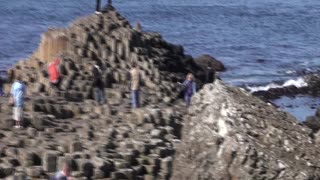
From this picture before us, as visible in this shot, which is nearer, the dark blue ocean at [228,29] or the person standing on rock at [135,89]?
the person standing on rock at [135,89]

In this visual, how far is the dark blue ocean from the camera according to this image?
183 ft

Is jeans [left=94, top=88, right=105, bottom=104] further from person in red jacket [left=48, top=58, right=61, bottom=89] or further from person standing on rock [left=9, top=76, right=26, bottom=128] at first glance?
person standing on rock [left=9, top=76, right=26, bottom=128]

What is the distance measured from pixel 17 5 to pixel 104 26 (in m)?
48.8

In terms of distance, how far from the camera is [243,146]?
32.9ft

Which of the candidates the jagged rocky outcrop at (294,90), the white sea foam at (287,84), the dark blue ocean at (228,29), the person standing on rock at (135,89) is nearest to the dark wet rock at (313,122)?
the dark blue ocean at (228,29)

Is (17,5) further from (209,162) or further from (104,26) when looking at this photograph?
(209,162)

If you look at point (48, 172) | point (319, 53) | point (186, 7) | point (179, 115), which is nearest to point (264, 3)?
point (186, 7)

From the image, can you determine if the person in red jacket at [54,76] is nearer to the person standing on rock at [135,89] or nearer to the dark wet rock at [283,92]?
the person standing on rock at [135,89]

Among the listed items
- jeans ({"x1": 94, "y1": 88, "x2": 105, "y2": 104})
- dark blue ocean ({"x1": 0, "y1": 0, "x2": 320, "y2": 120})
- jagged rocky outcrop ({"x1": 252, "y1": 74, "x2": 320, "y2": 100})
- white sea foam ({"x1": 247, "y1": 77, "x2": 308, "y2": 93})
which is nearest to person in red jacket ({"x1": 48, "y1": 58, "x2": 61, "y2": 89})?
jeans ({"x1": 94, "y1": 88, "x2": 105, "y2": 104})

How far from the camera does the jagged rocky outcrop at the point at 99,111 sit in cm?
1942

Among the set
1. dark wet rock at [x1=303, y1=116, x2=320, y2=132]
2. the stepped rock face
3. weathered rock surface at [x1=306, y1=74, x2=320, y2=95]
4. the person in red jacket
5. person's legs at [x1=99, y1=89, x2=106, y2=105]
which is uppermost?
the stepped rock face

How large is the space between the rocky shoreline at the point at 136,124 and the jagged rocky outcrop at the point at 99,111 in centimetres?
3

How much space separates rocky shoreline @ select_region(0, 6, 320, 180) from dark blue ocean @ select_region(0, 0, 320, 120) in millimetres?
12562

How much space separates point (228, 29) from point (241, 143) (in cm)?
6427
